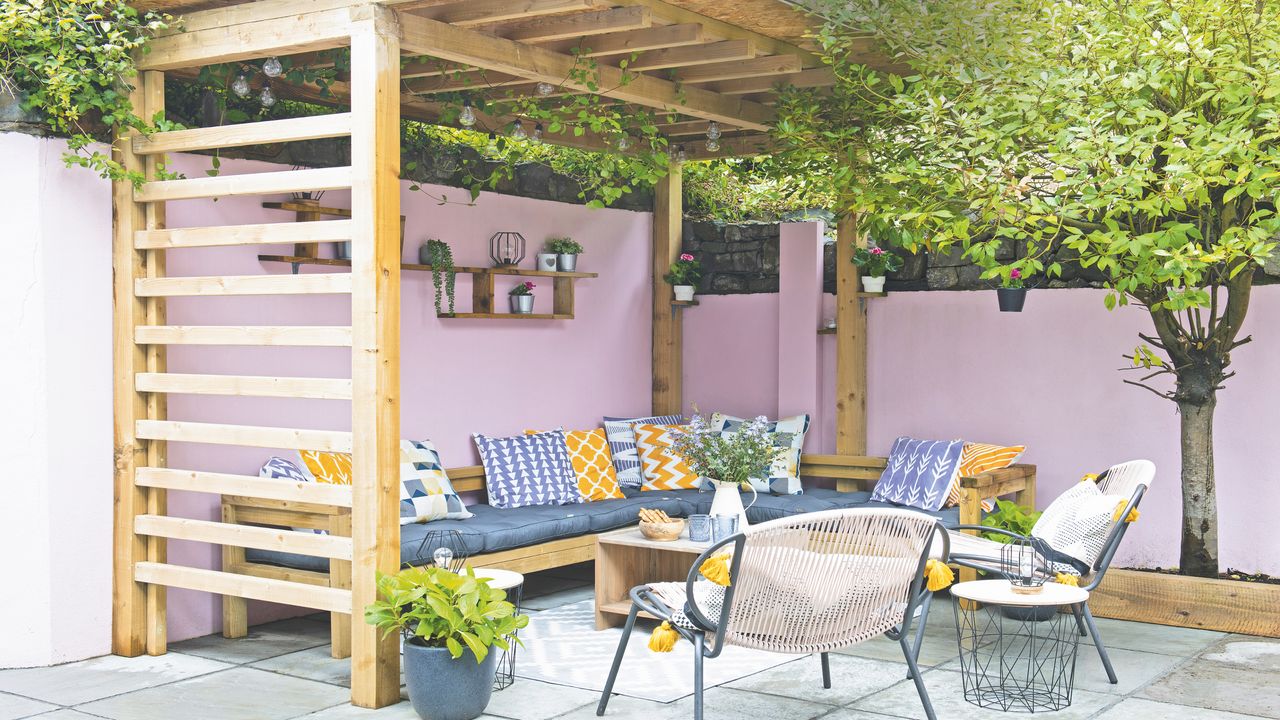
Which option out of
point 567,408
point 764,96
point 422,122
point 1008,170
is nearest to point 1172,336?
point 1008,170

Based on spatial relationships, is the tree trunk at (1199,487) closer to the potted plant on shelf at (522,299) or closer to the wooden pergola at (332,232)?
the wooden pergola at (332,232)

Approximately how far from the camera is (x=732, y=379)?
8.42 m

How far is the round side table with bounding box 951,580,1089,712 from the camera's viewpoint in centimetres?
449

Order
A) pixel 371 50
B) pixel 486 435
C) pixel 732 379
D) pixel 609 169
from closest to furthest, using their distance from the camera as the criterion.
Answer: pixel 371 50 < pixel 609 169 < pixel 486 435 < pixel 732 379

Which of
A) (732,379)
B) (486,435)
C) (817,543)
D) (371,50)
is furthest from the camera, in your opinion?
(732,379)

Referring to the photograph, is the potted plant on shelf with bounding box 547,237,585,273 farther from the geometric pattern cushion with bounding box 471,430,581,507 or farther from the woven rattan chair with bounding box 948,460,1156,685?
the woven rattan chair with bounding box 948,460,1156,685

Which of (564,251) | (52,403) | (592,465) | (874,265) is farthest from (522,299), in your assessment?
(52,403)

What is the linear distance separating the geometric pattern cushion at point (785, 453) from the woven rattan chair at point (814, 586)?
8.92 feet

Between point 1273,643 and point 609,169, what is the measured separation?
3870mm

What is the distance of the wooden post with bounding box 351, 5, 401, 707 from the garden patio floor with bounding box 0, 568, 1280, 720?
0.92 ft

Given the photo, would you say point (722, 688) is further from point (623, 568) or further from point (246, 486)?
point (246, 486)

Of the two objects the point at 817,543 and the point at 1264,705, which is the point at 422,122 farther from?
the point at 1264,705

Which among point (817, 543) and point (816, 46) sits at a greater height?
point (816, 46)

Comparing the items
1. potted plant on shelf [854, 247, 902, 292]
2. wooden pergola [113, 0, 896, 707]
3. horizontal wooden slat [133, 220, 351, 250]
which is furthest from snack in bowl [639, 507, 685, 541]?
potted plant on shelf [854, 247, 902, 292]
